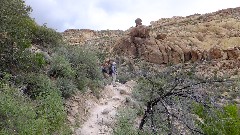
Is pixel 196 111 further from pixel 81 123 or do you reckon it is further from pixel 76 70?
pixel 76 70

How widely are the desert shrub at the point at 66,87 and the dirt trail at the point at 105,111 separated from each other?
43.3 inches

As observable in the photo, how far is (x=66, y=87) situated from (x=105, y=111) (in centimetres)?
173

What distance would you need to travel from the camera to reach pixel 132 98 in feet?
55.0

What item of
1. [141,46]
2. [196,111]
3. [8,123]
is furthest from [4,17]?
[141,46]

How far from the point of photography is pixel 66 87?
14.4m

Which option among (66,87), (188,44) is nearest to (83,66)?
(66,87)

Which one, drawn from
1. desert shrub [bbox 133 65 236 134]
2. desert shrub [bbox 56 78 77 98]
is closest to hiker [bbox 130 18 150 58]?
desert shrub [bbox 56 78 77 98]

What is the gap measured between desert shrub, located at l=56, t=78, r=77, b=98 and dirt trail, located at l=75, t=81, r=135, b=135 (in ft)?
3.61

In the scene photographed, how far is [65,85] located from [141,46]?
58.8 feet

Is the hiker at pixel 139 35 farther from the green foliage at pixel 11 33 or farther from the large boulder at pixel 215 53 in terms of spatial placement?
the green foliage at pixel 11 33

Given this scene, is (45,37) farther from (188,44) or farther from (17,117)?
(188,44)

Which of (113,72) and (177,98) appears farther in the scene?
(113,72)

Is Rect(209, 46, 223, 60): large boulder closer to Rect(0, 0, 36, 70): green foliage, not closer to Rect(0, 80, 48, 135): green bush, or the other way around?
Rect(0, 0, 36, 70): green foliage

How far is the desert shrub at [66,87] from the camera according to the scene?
1430 cm
